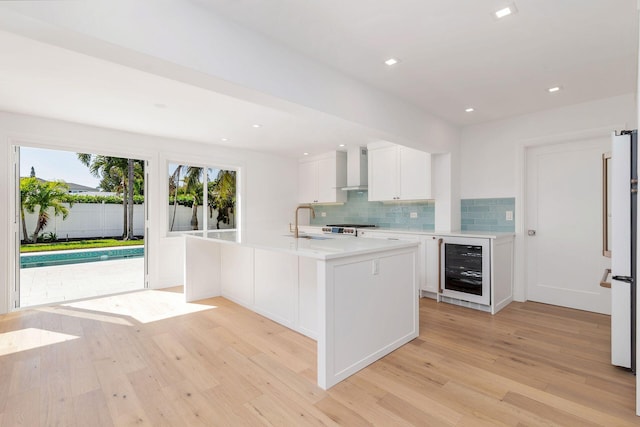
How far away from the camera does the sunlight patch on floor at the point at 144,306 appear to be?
3.50m

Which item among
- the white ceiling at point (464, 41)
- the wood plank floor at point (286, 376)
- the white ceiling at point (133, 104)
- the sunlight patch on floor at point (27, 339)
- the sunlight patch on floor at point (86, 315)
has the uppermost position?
the white ceiling at point (464, 41)

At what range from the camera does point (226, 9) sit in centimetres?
183

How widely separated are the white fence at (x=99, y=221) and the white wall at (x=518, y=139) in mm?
4275

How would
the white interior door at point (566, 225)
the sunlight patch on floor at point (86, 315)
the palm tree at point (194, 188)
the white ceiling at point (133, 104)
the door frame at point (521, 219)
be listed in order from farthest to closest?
1. the palm tree at point (194, 188)
2. the door frame at point (521, 219)
3. the white interior door at point (566, 225)
4. the sunlight patch on floor at point (86, 315)
5. the white ceiling at point (133, 104)

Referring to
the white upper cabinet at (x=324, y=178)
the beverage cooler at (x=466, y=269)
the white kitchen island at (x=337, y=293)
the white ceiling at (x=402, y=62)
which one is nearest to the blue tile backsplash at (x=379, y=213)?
the white upper cabinet at (x=324, y=178)

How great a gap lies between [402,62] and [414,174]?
7.20 feet

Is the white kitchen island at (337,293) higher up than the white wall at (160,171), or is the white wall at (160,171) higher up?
the white wall at (160,171)

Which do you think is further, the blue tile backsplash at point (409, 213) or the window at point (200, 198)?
the window at point (200, 198)

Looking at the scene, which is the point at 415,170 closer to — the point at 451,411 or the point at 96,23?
the point at 451,411

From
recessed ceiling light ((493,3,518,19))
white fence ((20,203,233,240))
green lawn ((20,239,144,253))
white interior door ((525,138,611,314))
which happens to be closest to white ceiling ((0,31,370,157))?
recessed ceiling light ((493,3,518,19))

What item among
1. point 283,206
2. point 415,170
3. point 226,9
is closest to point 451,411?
point 226,9

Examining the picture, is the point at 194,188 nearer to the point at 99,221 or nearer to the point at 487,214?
the point at 99,221

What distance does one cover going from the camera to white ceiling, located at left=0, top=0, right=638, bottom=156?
1.88 metres

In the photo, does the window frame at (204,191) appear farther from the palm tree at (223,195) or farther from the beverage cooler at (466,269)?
the beverage cooler at (466,269)
